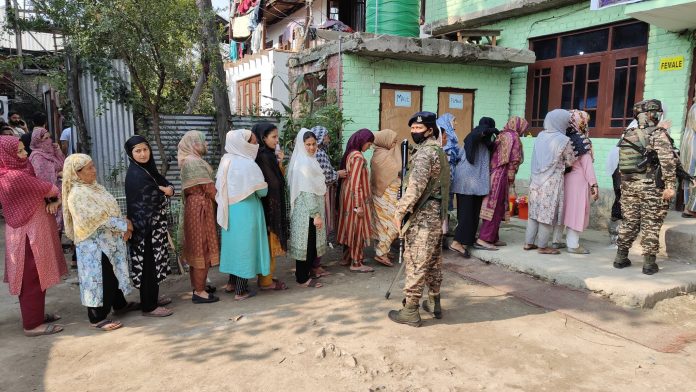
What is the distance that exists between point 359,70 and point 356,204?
2635mm

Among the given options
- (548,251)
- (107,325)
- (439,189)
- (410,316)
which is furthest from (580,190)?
(107,325)

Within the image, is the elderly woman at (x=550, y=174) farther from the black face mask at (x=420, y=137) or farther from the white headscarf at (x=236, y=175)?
the white headscarf at (x=236, y=175)

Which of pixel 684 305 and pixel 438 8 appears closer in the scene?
pixel 684 305

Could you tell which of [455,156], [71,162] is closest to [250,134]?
[71,162]

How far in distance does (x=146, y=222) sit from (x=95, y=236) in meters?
0.39

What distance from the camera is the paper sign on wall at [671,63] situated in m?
6.01

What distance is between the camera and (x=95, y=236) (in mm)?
3570

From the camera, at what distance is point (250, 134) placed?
13.7ft

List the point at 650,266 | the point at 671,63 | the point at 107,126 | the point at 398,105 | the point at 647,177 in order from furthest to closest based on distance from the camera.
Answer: the point at 398,105 < the point at 107,126 < the point at 671,63 < the point at 650,266 < the point at 647,177

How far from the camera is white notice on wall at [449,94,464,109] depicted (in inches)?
302

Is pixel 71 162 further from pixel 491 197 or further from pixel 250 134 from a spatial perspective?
pixel 491 197

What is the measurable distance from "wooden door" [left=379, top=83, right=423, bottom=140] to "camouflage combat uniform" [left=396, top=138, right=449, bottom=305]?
3.60m

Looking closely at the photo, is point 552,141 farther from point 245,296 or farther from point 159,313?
point 159,313

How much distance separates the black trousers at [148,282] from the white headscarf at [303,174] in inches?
54.1
